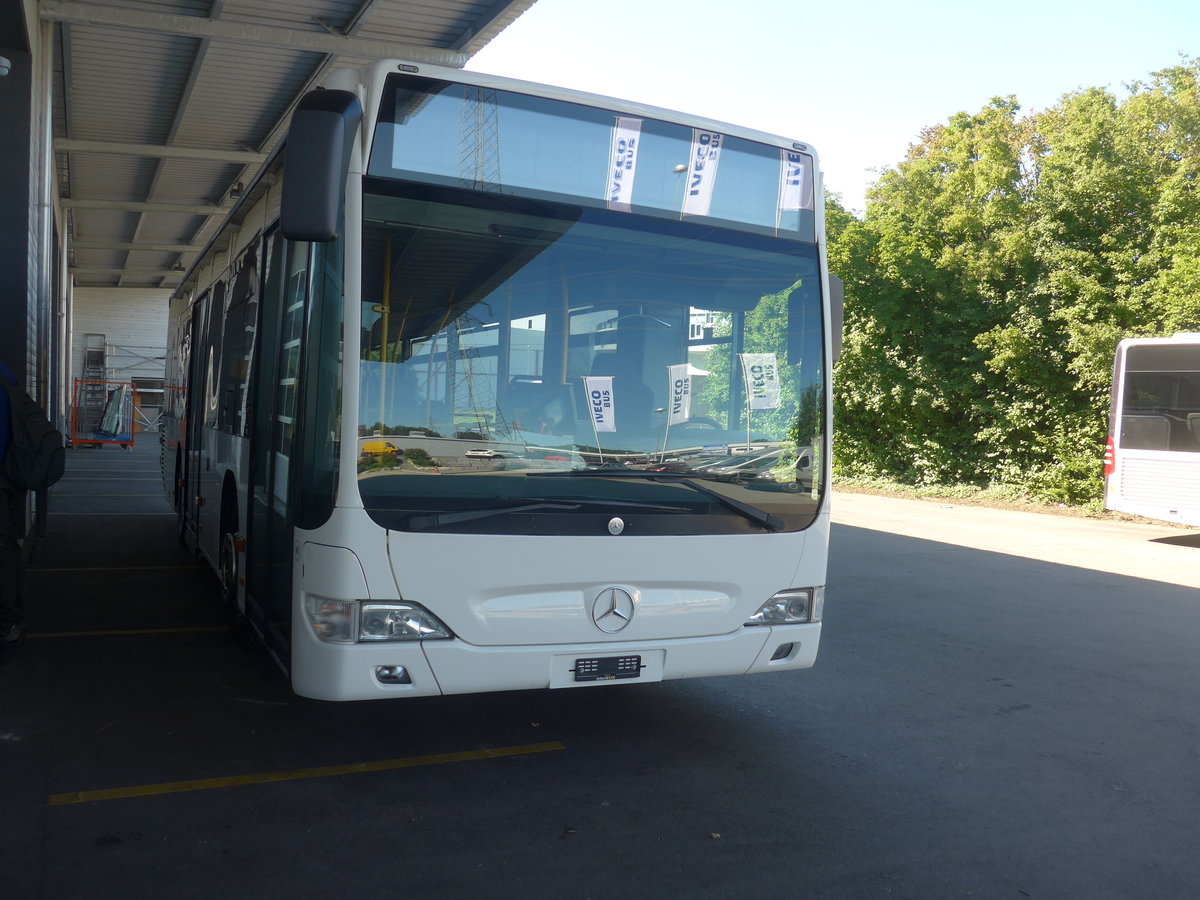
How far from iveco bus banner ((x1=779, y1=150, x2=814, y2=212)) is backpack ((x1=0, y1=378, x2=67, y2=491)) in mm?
4264

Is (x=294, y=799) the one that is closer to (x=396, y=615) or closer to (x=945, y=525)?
(x=396, y=615)

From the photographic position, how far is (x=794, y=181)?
5133 mm

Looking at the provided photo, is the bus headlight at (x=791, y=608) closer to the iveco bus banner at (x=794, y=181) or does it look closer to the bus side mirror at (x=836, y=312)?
the bus side mirror at (x=836, y=312)

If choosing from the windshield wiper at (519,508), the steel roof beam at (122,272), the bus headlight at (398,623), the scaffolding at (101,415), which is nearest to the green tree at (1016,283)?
the windshield wiper at (519,508)

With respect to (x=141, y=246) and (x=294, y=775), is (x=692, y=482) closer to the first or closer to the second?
(x=294, y=775)

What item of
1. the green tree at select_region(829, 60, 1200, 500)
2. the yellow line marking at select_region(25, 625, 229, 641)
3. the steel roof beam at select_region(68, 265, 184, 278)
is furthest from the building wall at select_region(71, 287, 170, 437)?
the yellow line marking at select_region(25, 625, 229, 641)

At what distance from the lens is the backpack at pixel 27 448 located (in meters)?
6.15

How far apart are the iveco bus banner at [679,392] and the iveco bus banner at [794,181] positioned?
98 centimetres

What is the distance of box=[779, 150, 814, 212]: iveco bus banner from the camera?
5.10 meters

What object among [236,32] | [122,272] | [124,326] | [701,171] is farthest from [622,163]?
[124,326]

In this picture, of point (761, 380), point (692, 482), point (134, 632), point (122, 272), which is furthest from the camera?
point (122, 272)

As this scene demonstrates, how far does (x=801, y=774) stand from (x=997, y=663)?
299 cm

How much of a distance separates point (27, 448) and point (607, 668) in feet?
12.3

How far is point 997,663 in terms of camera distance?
7281 millimetres
